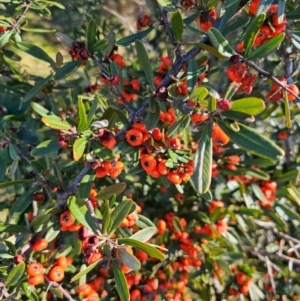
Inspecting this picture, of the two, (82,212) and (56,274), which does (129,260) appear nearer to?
(82,212)

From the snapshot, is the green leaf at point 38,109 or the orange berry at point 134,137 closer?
the orange berry at point 134,137

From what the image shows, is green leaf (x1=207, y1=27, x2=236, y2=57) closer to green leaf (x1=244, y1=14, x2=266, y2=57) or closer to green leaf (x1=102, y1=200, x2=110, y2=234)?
green leaf (x1=244, y1=14, x2=266, y2=57)

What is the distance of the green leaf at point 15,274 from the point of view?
1.42 m

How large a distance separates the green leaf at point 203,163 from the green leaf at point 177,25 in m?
0.32

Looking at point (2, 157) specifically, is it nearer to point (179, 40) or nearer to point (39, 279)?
point (39, 279)

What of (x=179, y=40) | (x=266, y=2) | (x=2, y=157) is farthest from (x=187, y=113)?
(x=2, y=157)

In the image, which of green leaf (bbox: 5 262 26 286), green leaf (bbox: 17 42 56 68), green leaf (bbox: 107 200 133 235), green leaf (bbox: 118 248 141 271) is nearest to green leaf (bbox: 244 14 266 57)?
green leaf (bbox: 107 200 133 235)

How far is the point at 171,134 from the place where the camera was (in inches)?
49.6

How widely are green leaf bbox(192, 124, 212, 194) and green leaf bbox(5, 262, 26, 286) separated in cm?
65

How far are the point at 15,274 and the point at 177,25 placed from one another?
3.11ft

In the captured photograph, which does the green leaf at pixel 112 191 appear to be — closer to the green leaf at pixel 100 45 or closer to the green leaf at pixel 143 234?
the green leaf at pixel 143 234

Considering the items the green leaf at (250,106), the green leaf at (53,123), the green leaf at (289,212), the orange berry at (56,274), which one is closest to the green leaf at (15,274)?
the orange berry at (56,274)

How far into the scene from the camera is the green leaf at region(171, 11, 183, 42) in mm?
1294

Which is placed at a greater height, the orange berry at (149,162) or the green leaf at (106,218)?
the orange berry at (149,162)
